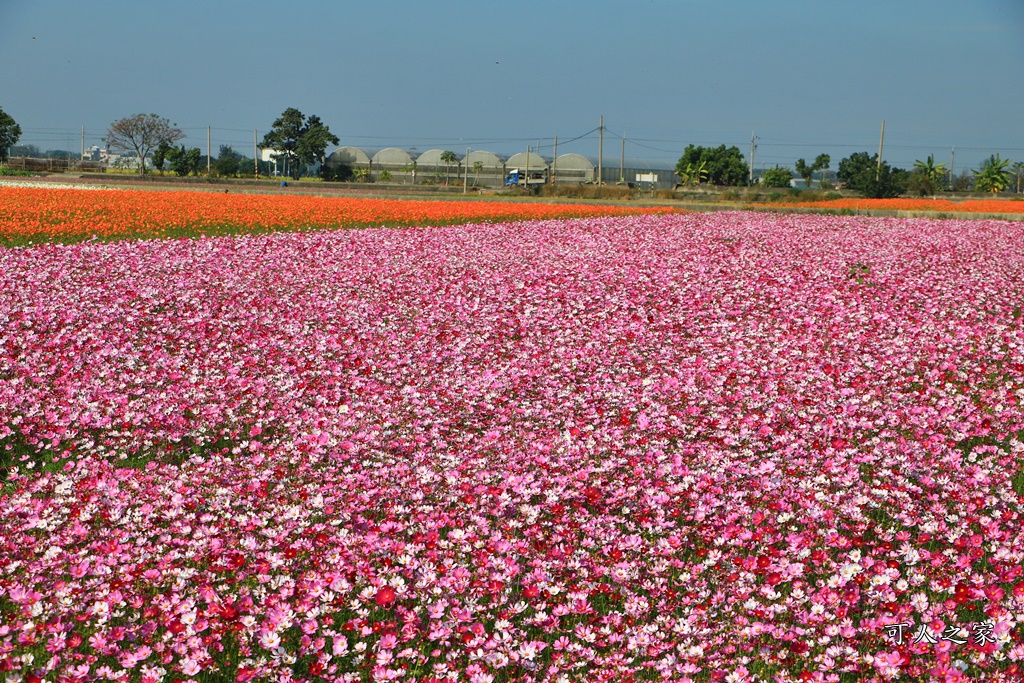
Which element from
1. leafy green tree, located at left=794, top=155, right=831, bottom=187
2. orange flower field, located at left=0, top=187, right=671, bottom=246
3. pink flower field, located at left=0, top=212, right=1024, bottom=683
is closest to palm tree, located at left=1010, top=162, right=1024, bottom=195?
leafy green tree, located at left=794, top=155, right=831, bottom=187

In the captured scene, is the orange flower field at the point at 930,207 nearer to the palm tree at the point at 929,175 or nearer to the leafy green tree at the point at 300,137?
the palm tree at the point at 929,175

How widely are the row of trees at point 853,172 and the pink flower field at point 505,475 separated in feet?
154

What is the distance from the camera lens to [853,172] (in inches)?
4104

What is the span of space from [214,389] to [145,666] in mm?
5497

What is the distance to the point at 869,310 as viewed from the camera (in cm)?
1369

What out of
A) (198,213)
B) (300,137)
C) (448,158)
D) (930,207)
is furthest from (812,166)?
(198,213)

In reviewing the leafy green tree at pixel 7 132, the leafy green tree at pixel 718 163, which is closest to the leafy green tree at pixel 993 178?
the leafy green tree at pixel 718 163

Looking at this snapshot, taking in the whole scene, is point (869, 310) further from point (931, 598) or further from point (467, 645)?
point (467, 645)

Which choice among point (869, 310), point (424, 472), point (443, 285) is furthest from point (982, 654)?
point (443, 285)

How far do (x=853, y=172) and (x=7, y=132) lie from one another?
90.4 metres

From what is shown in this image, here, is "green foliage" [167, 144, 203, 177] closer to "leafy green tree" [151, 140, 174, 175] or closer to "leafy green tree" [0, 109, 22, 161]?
"leafy green tree" [151, 140, 174, 175]

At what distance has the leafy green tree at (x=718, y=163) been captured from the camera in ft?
291

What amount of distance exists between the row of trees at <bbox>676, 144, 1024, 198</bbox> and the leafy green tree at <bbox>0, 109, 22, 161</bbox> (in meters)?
67.1

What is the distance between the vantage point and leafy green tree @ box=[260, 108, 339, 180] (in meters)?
89.7
